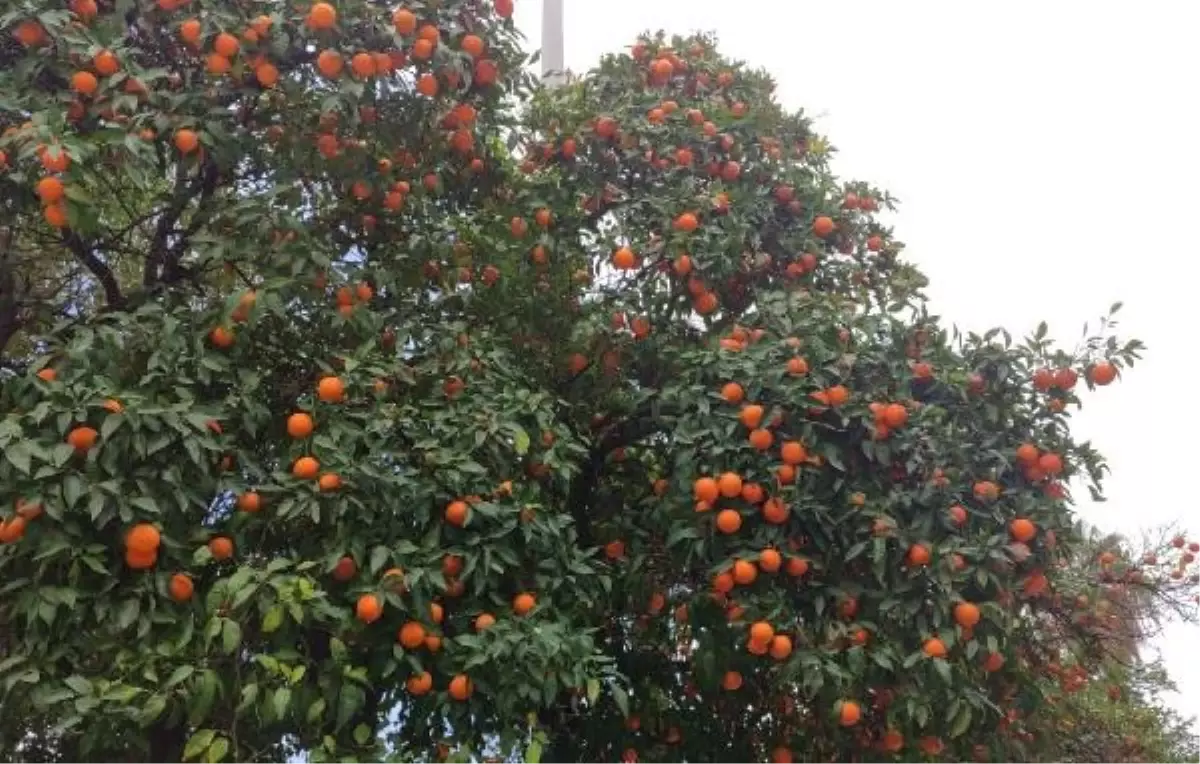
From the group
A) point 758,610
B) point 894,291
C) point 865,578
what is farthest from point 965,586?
point 894,291

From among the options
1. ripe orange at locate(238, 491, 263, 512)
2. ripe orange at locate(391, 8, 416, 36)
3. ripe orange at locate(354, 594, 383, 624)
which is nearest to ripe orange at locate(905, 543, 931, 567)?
ripe orange at locate(354, 594, 383, 624)

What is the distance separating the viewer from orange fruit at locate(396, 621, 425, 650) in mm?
2770

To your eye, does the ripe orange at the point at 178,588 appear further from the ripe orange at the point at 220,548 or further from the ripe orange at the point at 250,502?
the ripe orange at the point at 250,502

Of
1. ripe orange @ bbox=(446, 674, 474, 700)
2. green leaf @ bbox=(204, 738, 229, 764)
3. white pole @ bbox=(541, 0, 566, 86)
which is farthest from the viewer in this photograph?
white pole @ bbox=(541, 0, 566, 86)

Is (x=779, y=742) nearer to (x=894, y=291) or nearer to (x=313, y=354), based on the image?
(x=894, y=291)

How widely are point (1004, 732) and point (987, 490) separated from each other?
0.86 m

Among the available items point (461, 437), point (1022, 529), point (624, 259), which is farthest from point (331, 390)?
point (1022, 529)

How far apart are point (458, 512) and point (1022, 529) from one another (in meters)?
1.62

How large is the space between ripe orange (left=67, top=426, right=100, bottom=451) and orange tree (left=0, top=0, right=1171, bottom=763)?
0.03 metres

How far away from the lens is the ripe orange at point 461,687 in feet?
9.07

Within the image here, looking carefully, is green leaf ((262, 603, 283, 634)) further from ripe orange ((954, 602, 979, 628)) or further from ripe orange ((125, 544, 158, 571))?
ripe orange ((954, 602, 979, 628))

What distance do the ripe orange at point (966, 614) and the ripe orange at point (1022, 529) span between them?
0.90 feet

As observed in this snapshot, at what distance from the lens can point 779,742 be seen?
3.70 m

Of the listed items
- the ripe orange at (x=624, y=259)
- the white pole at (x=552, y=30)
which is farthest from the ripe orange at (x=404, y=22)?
the white pole at (x=552, y=30)
